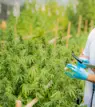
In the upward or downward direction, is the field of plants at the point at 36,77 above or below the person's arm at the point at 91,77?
below

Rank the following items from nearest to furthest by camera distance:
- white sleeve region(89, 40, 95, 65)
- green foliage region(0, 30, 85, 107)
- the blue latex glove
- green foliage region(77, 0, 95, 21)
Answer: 1. the blue latex glove
2. white sleeve region(89, 40, 95, 65)
3. green foliage region(0, 30, 85, 107)
4. green foliage region(77, 0, 95, 21)

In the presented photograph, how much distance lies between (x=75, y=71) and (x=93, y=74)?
0.69 feet

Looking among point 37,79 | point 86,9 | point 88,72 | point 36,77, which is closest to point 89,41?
point 88,72

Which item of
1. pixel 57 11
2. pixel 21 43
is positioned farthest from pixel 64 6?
pixel 21 43

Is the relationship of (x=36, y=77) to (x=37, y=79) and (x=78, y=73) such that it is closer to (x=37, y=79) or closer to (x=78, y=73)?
(x=37, y=79)

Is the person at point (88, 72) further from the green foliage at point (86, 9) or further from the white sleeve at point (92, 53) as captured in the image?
the green foliage at point (86, 9)

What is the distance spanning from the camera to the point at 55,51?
5629 millimetres

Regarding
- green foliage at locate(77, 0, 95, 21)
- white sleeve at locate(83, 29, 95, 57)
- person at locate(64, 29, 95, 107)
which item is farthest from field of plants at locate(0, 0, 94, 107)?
green foliage at locate(77, 0, 95, 21)

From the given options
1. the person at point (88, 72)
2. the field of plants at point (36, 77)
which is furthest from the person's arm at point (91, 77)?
the field of plants at point (36, 77)

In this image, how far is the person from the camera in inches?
155

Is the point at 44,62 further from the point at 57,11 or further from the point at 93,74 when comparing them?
the point at 57,11

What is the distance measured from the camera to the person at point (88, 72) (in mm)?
3932

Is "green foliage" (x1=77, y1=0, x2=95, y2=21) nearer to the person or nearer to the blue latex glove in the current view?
the person

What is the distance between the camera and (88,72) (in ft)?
13.6
